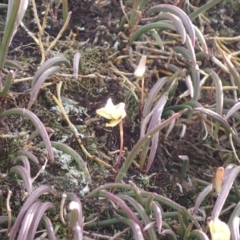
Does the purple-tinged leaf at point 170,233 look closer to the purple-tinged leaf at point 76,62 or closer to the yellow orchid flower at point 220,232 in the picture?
the yellow orchid flower at point 220,232

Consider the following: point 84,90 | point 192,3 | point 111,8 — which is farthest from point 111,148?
point 192,3

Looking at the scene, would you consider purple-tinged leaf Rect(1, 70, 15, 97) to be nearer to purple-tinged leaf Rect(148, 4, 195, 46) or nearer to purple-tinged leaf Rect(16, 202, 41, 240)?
purple-tinged leaf Rect(16, 202, 41, 240)

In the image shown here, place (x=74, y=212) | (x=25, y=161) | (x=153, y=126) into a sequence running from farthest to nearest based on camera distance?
(x=153, y=126) < (x=25, y=161) < (x=74, y=212)

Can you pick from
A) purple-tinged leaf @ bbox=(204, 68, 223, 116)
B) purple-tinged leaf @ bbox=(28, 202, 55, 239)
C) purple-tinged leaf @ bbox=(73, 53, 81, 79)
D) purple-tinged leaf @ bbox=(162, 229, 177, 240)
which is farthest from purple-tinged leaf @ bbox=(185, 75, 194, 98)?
purple-tinged leaf @ bbox=(28, 202, 55, 239)

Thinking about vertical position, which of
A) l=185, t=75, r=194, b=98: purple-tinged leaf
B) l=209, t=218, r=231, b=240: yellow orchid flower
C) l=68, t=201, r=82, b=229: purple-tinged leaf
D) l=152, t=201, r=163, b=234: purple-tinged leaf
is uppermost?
l=185, t=75, r=194, b=98: purple-tinged leaf

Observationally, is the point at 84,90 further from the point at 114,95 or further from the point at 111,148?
the point at 111,148

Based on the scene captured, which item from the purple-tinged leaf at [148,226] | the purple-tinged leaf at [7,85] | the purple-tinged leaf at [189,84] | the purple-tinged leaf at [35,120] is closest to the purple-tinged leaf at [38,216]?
the purple-tinged leaf at [35,120]

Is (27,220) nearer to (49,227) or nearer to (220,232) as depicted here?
(49,227)

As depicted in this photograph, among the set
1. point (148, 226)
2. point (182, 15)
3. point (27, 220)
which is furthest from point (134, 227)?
point (182, 15)
